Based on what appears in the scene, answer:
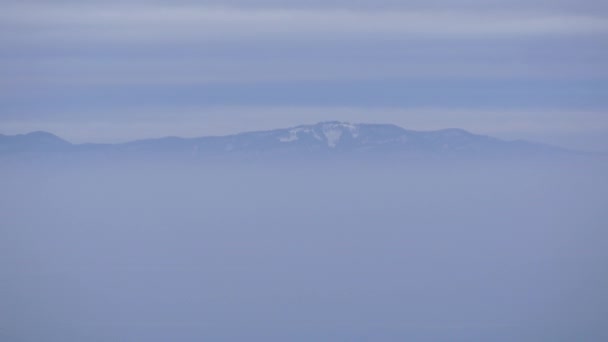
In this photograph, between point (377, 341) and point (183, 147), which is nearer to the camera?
point (377, 341)

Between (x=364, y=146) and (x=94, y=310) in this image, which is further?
(x=364, y=146)

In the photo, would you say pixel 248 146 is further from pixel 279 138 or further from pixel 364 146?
pixel 364 146

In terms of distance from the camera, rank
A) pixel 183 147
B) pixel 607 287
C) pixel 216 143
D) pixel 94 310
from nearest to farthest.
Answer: pixel 607 287, pixel 94 310, pixel 216 143, pixel 183 147

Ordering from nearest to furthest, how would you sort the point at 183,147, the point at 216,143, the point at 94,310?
the point at 94,310 → the point at 216,143 → the point at 183,147

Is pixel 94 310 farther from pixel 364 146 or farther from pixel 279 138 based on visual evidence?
pixel 364 146

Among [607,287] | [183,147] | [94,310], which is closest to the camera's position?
[607,287]

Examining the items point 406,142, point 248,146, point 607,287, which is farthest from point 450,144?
point 607,287

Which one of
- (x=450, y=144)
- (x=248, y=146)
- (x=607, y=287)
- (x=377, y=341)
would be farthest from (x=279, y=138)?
(x=607, y=287)

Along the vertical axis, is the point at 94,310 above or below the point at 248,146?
below

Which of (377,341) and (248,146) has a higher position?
(248,146)
